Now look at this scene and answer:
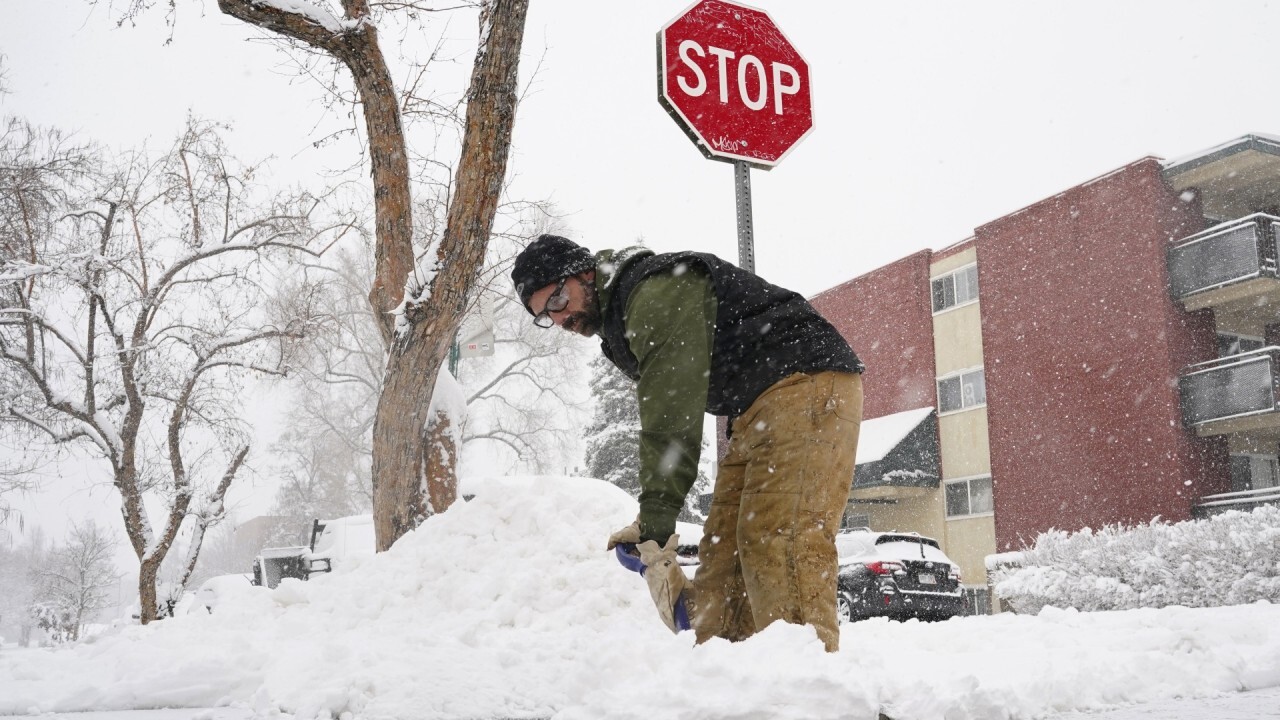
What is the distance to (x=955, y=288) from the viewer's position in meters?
22.7

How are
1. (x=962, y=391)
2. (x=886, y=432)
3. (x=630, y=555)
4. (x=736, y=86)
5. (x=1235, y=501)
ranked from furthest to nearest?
(x=886, y=432) → (x=962, y=391) → (x=1235, y=501) → (x=736, y=86) → (x=630, y=555)

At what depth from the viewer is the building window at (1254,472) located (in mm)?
17984

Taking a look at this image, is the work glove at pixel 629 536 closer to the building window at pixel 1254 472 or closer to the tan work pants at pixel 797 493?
the tan work pants at pixel 797 493

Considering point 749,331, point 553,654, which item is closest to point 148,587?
point 553,654

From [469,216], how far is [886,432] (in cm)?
1697

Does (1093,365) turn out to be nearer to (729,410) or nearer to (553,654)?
(553,654)

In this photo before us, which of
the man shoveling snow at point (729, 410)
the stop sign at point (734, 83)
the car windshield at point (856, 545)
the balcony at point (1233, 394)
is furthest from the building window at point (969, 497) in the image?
the man shoveling snow at point (729, 410)

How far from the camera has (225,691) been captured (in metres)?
4.01

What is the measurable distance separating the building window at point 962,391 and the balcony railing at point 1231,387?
4.71m

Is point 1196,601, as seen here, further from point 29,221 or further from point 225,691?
point 29,221

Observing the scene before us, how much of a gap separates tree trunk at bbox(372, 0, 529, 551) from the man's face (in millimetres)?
4741

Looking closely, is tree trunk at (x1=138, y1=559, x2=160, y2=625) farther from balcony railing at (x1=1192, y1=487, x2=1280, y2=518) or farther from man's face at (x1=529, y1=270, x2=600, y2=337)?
balcony railing at (x1=1192, y1=487, x2=1280, y2=518)

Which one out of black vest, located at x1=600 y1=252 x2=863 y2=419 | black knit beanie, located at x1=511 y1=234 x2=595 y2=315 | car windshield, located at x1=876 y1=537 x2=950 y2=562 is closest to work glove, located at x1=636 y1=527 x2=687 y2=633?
black vest, located at x1=600 y1=252 x2=863 y2=419

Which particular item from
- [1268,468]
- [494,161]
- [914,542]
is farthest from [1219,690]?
[1268,468]
